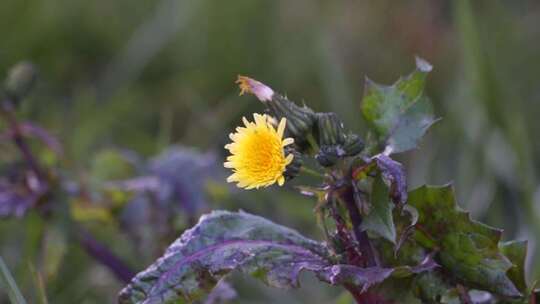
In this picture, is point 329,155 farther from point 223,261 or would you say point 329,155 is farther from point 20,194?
point 20,194

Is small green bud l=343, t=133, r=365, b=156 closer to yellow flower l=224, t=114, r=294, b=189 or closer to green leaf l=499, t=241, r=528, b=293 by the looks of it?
yellow flower l=224, t=114, r=294, b=189

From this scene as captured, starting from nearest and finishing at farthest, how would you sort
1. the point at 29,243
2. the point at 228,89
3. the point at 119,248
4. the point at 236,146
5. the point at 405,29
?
1. the point at 236,146
2. the point at 29,243
3. the point at 119,248
4. the point at 228,89
5. the point at 405,29

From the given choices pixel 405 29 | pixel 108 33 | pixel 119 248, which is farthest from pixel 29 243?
pixel 405 29

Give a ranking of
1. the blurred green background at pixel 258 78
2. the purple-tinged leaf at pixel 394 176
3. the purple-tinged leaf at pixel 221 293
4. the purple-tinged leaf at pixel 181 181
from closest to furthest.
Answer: the purple-tinged leaf at pixel 394 176
the purple-tinged leaf at pixel 221 293
the purple-tinged leaf at pixel 181 181
the blurred green background at pixel 258 78

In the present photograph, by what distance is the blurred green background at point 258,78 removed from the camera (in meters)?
1.58

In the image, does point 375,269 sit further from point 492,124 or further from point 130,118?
point 130,118

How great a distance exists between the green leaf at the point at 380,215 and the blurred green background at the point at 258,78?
2.06 feet

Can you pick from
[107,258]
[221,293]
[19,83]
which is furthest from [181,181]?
[221,293]

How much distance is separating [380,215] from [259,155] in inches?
4.6

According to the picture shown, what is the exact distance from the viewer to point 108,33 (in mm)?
2330

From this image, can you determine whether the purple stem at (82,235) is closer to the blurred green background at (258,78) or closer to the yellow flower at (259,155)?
the blurred green background at (258,78)

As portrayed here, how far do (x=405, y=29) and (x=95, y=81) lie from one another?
2.72 feet

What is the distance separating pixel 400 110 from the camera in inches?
35.6

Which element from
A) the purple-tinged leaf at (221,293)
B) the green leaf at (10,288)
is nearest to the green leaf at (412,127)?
the purple-tinged leaf at (221,293)
